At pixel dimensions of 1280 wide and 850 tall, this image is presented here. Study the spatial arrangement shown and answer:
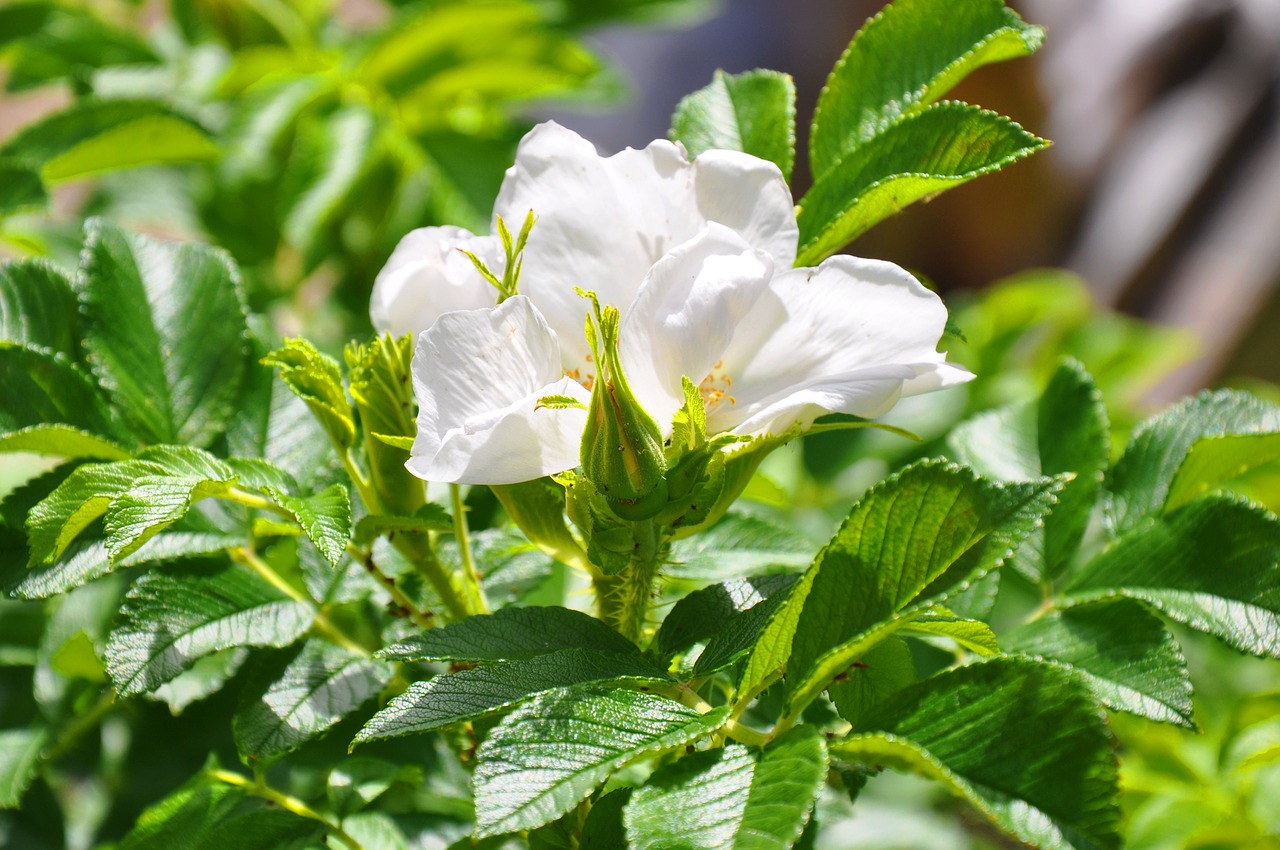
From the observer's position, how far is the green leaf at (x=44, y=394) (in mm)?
441

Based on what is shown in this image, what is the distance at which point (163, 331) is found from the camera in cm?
49

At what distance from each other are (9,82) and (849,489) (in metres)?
0.75

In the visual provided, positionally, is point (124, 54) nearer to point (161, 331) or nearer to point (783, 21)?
point (161, 331)

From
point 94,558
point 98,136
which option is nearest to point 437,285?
point 94,558

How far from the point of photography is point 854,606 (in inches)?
13.3

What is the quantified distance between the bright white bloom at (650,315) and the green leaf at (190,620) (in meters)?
0.12

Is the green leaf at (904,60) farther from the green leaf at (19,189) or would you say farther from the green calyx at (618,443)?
the green leaf at (19,189)

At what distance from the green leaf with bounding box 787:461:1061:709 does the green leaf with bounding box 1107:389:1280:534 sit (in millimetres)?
198

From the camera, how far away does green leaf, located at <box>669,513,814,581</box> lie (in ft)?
1.59

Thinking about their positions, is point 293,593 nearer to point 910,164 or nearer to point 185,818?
point 185,818

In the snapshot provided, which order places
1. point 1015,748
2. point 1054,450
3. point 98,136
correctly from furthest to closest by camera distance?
point 98,136 → point 1054,450 → point 1015,748

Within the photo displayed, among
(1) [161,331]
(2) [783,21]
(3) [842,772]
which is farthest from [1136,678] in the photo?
(2) [783,21]

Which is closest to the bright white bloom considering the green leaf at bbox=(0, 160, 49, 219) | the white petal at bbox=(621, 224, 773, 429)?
the white petal at bbox=(621, 224, 773, 429)

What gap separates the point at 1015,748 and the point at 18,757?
48 cm
